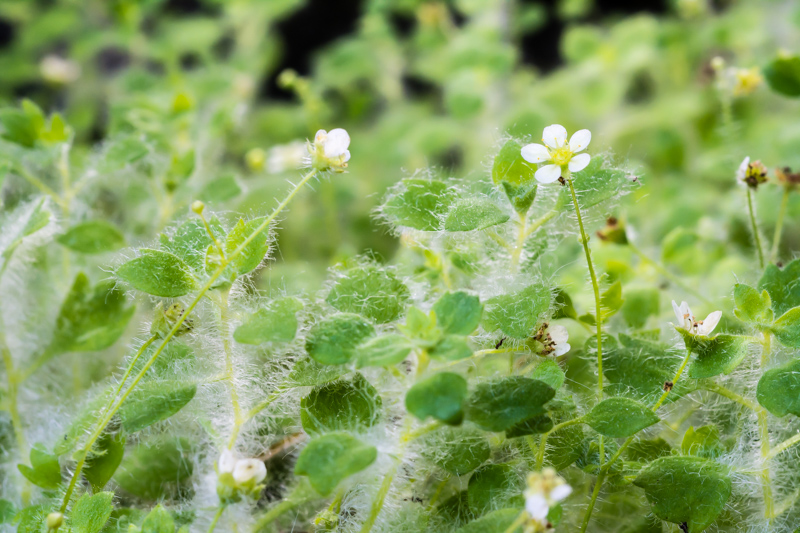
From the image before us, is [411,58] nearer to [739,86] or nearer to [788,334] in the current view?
[739,86]

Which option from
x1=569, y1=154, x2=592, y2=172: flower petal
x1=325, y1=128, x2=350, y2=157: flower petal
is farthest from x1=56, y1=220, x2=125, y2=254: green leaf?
x1=569, y1=154, x2=592, y2=172: flower petal

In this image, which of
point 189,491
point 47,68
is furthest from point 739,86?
point 47,68

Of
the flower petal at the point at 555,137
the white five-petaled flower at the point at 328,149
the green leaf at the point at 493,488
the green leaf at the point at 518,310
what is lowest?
the green leaf at the point at 493,488

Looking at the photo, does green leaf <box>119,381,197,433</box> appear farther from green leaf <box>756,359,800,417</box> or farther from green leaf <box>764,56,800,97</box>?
green leaf <box>764,56,800,97</box>

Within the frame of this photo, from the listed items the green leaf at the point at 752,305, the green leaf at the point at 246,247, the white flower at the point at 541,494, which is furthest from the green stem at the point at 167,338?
the green leaf at the point at 752,305

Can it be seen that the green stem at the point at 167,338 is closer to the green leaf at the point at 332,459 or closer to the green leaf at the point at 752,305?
the green leaf at the point at 332,459

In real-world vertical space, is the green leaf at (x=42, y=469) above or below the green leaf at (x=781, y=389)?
above

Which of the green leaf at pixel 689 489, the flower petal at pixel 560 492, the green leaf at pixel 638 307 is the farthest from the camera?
the green leaf at pixel 638 307
